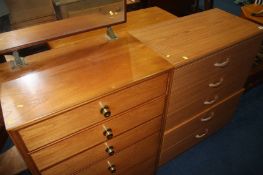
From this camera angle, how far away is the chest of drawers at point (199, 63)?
107 cm

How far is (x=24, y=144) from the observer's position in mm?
745

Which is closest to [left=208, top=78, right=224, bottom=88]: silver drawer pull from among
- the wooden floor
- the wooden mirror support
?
the wooden mirror support

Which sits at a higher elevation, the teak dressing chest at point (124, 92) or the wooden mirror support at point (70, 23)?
the wooden mirror support at point (70, 23)

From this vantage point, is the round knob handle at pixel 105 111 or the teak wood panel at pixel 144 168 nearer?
the round knob handle at pixel 105 111

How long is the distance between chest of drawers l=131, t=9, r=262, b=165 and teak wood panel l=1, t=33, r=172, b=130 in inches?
5.2

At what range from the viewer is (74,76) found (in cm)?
87

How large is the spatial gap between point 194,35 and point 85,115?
29.0 inches

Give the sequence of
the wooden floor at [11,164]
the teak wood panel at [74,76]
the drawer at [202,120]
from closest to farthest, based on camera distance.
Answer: the teak wood panel at [74,76]
the wooden floor at [11,164]
the drawer at [202,120]

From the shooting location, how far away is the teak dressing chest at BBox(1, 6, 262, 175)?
0.78 meters

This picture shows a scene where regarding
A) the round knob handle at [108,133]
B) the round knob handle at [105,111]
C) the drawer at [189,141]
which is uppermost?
the round knob handle at [105,111]

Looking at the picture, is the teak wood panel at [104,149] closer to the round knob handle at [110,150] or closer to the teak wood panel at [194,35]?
the round knob handle at [110,150]

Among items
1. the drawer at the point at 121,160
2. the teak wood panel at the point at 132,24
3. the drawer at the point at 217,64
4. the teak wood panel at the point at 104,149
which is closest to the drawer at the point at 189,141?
→ the drawer at the point at 121,160

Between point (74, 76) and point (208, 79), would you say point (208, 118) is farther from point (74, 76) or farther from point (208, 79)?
point (74, 76)

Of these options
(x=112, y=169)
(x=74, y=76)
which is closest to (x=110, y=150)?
(x=112, y=169)
